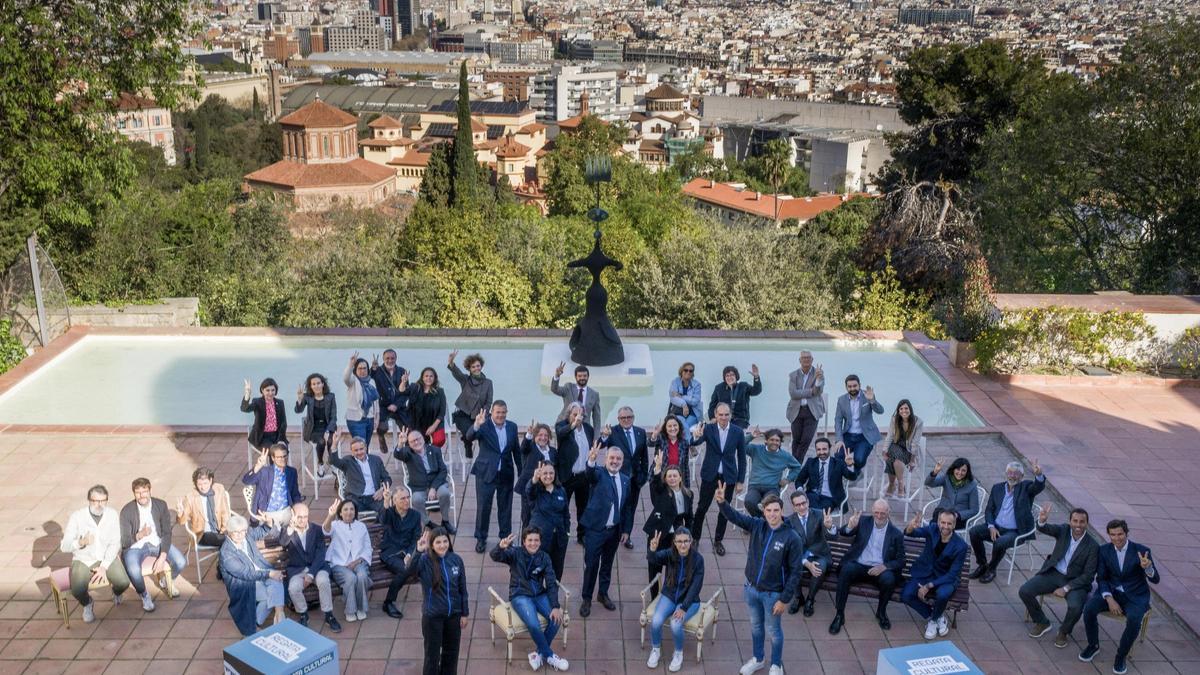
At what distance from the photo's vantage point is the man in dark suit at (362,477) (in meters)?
7.46

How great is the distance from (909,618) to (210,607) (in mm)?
4716

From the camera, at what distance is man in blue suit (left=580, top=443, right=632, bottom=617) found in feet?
22.2

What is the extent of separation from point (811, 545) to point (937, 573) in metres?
0.82

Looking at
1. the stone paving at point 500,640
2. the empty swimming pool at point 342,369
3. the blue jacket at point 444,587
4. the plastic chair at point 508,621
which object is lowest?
the stone paving at point 500,640

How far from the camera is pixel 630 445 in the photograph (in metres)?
7.43

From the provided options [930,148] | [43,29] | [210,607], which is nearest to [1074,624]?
[210,607]

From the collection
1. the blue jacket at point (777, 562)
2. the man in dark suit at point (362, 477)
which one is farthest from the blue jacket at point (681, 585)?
the man in dark suit at point (362, 477)

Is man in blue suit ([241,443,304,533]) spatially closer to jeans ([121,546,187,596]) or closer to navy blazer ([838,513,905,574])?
jeans ([121,546,187,596])

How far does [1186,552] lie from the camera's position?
7812 mm

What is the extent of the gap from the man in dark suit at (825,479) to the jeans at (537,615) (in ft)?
7.41

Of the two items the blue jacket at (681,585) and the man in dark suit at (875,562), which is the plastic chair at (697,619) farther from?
the man in dark suit at (875,562)

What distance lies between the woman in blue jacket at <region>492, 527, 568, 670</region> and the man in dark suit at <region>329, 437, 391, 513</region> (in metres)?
1.55

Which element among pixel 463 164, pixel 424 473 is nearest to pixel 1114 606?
pixel 424 473

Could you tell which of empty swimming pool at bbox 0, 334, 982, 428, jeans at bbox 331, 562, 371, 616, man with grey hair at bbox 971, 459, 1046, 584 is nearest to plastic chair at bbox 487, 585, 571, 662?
jeans at bbox 331, 562, 371, 616
